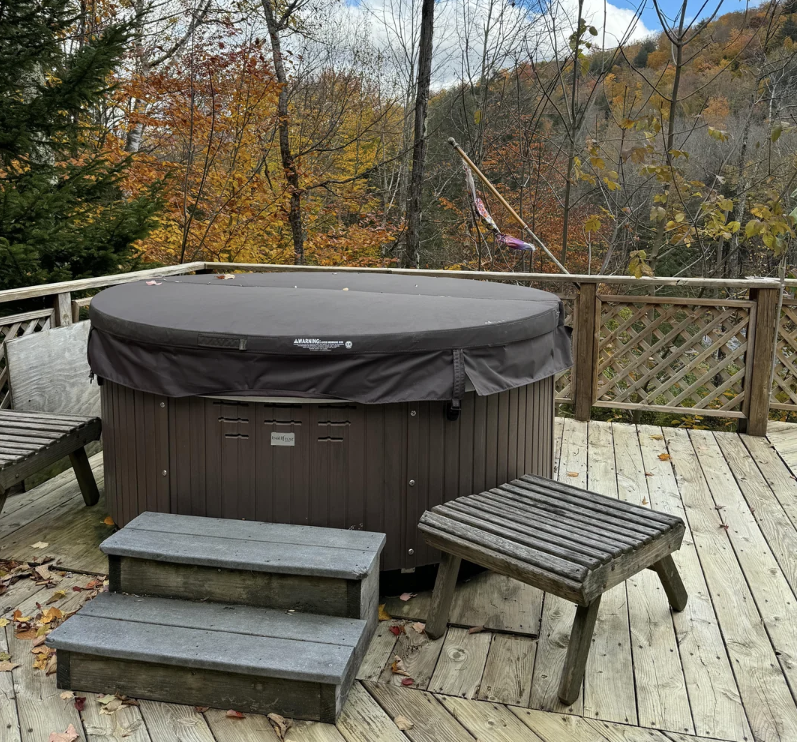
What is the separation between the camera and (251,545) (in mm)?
2381

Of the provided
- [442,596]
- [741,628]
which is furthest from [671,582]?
[442,596]

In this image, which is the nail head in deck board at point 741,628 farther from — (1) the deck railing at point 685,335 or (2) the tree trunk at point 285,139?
(2) the tree trunk at point 285,139

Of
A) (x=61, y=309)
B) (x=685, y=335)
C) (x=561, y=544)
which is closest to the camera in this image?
(x=561, y=544)

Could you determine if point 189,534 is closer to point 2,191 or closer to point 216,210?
point 2,191

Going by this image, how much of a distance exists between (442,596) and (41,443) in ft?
5.89

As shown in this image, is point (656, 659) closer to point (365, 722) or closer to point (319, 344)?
point (365, 722)

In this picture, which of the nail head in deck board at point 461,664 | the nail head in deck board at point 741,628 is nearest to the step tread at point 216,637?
the nail head in deck board at point 461,664

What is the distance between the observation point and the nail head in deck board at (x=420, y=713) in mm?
1993

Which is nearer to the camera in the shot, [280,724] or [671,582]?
[280,724]

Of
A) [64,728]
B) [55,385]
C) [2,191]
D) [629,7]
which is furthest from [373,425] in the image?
[629,7]

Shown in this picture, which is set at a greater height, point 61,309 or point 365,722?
point 61,309

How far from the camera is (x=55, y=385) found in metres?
3.93

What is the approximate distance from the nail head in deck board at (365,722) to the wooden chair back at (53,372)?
7.86 feet

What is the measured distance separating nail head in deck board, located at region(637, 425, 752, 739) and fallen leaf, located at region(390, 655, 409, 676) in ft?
2.41
